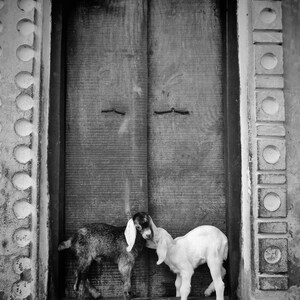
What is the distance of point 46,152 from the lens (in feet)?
15.0

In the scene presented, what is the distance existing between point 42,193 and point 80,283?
90 cm

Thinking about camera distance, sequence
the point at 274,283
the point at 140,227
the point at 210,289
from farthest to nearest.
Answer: the point at 210,289 < the point at 274,283 < the point at 140,227

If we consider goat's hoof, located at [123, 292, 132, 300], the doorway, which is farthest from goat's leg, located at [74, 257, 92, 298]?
goat's hoof, located at [123, 292, 132, 300]

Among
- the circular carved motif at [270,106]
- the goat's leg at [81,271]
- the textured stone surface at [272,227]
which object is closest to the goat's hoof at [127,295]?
the goat's leg at [81,271]

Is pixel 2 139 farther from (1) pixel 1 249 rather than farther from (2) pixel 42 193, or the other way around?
(1) pixel 1 249

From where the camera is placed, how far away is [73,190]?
4.81 meters

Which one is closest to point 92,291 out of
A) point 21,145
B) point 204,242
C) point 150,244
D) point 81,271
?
point 81,271

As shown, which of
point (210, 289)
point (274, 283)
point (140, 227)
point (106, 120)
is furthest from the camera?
point (106, 120)

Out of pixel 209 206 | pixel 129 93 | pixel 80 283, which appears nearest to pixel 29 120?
pixel 129 93

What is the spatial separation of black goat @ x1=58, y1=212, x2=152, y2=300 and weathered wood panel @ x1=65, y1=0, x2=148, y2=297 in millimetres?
237

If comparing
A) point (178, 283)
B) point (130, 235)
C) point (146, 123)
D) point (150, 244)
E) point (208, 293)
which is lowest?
point (208, 293)

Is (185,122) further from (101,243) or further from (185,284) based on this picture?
(185,284)

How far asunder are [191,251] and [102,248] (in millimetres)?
817

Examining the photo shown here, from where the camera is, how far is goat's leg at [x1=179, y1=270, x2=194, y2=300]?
4.37 m
